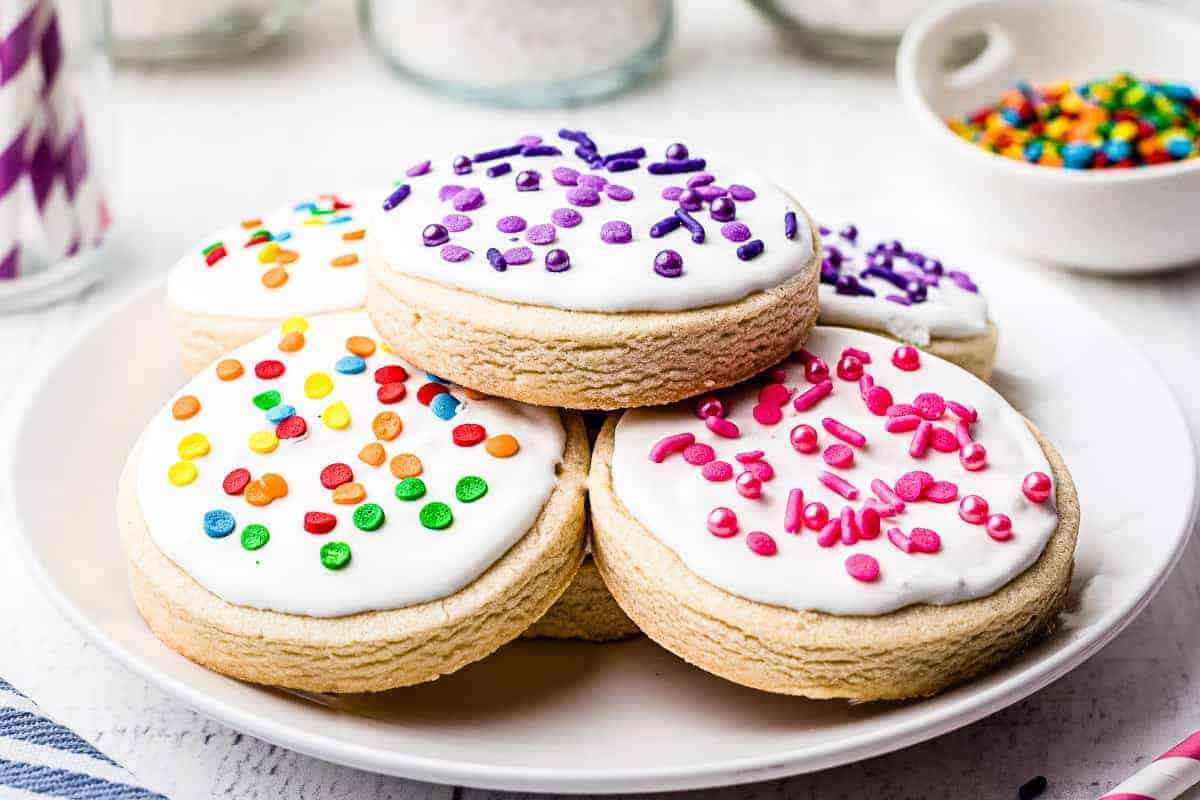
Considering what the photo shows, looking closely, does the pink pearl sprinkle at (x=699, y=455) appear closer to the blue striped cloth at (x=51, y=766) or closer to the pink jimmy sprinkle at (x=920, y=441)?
the pink jimmy sprinkle at (x=920, y=441)

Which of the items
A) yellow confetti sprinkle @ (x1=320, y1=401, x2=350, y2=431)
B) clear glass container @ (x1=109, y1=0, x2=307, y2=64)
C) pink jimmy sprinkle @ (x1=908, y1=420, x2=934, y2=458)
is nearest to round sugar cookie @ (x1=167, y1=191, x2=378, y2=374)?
yellow confetti sprinkle @ (x1=320, y1=401, x2=350, y2=431)

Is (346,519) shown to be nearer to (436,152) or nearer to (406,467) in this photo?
(406,467)

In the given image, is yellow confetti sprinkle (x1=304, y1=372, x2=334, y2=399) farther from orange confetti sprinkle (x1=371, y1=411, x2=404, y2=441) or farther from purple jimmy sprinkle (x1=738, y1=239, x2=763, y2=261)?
purple jimmy sprinkle (x1=738, y1=239, x2=763, y2=261)

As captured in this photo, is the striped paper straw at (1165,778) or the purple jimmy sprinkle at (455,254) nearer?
the striped paper straw at (1165,778)

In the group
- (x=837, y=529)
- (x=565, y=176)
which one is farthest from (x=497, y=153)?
(x=837, y=529)

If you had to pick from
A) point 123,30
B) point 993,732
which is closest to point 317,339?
point 993,732

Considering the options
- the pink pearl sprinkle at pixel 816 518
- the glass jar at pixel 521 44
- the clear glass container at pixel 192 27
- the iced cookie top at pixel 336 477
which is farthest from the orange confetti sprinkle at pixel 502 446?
the clear glass container at pixel 192 27
